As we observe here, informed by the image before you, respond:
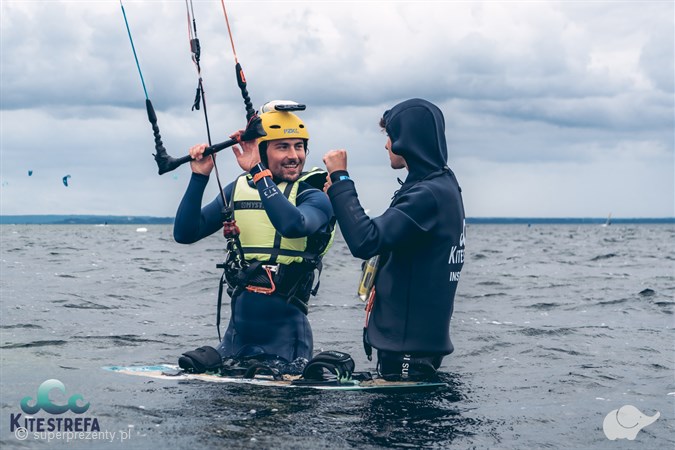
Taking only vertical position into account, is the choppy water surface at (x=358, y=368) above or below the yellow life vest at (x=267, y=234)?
below

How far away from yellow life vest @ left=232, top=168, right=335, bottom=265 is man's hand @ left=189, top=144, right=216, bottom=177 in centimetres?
41

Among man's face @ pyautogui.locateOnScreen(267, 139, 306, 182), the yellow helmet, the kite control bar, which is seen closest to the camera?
the kite control bar

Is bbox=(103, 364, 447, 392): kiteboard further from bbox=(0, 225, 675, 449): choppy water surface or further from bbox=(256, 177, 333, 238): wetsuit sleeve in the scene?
bbox=(256, 177, 333, 238): wetsuit sleeve

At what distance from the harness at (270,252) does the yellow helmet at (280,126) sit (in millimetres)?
414

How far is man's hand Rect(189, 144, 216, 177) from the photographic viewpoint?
7.36 meters

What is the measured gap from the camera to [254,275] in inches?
292

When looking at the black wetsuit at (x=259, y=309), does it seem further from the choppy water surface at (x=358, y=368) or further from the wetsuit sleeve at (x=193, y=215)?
the choppy water surface at (x=358, y=368)

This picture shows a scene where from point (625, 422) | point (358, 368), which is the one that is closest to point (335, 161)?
point (625, 422)

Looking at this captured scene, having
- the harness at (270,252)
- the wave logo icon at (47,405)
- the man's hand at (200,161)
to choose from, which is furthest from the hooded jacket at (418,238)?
the wave logo icon at (47,405)

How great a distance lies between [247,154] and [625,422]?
4.00 metres

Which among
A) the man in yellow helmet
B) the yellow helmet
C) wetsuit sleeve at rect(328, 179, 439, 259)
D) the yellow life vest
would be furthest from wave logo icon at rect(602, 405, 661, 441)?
the yellow helmet

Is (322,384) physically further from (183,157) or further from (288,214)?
(183,157)

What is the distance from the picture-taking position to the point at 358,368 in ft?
31.6

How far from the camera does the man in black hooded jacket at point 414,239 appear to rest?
6621mm
